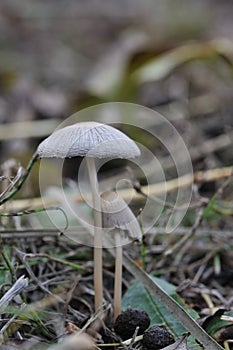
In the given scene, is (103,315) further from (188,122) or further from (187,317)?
(188,122)

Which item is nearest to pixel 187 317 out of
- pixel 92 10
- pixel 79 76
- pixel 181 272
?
pixel 181 272

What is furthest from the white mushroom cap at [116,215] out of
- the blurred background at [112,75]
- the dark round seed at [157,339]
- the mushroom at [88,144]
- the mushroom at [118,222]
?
the blurred background at [112,75]

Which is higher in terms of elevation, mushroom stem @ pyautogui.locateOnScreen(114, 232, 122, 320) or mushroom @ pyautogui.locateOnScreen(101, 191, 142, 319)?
mushroom @ pyautogui.locateOnScreen(101, 191, 142, 319)

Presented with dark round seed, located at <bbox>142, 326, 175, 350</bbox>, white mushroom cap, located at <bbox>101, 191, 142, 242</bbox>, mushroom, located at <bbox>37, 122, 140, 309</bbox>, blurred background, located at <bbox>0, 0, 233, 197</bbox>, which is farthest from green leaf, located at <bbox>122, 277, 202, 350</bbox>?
blurred background, located at <bbox>0, 0, 233, 197</bbox>

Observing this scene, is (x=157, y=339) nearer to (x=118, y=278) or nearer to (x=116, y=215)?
(x=118, y=278)

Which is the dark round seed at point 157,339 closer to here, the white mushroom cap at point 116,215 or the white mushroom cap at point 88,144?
the white mushroom cap at point 116,215

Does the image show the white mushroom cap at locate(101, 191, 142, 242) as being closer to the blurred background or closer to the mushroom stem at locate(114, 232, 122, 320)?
the mushroom stem at locate(114, 232, 122, 320)
